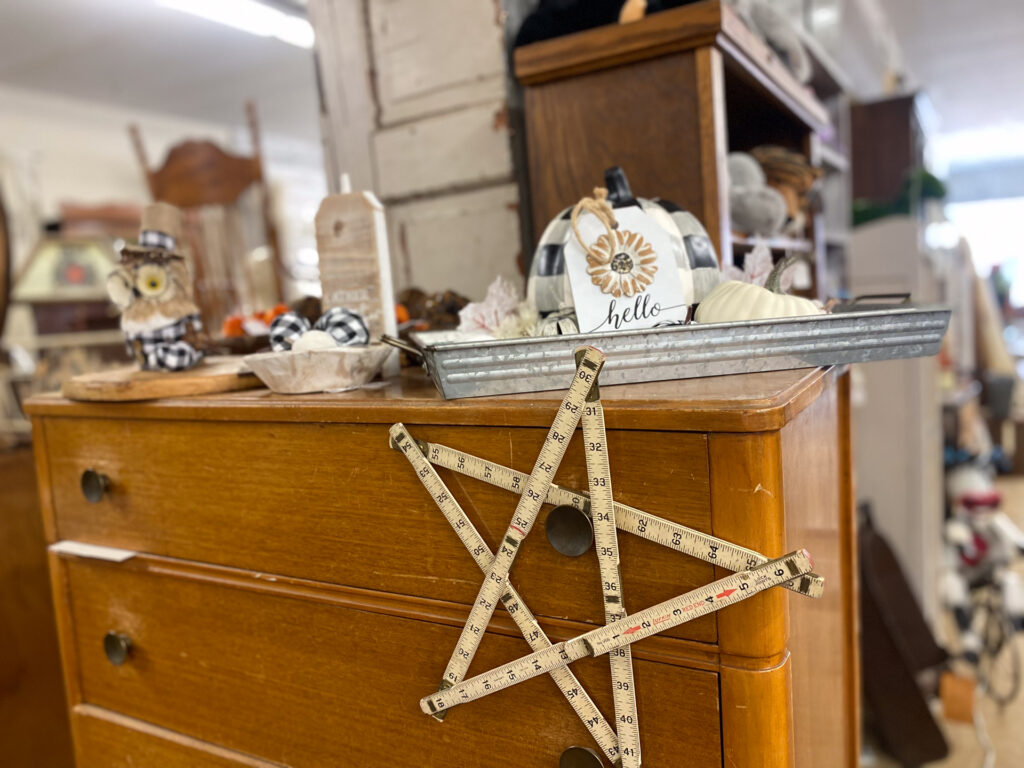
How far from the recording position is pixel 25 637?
1.44 meters

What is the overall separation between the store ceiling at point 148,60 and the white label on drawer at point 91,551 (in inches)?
148

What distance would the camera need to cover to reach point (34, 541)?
1.47m

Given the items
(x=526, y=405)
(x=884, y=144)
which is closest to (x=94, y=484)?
(x=526, y=405)

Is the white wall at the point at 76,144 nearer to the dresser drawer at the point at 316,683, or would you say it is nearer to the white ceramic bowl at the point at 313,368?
the dresser drawer at the point at 316,683

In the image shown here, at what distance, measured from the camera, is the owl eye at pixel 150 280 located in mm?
848

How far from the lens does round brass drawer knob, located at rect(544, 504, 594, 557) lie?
1.77 feet

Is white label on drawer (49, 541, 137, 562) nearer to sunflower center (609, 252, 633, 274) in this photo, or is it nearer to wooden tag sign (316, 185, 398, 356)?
wooden tag sign (316, 185, 398, 356)

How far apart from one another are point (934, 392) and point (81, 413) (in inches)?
94.1

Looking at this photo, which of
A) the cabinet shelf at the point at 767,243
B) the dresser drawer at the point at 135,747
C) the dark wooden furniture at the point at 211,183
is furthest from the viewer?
the dark wooden furniture at the point at 211,183

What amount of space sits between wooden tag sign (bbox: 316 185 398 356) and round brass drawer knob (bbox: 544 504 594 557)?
0.41 metres

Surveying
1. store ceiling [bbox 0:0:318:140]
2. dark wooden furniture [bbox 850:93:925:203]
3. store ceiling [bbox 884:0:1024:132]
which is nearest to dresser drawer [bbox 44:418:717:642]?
dark wooden furniture [bbox 850:93:925:203]

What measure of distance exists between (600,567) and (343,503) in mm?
269

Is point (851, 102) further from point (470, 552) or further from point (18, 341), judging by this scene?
point (18, 341)

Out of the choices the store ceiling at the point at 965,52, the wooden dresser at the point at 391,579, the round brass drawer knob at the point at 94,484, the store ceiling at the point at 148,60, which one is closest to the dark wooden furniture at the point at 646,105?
the wooden dresser at the point at 391,579
